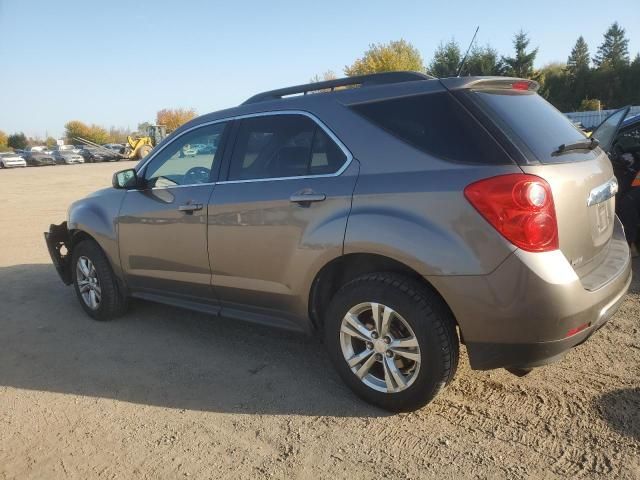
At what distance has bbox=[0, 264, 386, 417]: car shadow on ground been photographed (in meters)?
3.27

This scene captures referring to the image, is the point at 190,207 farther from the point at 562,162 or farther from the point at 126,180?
the point at 562,162

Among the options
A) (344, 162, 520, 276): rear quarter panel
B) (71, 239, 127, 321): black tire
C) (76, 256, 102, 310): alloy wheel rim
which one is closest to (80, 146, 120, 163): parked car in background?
(76, 256, 102, 310): alloy wheel rim

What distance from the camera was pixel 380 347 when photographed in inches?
116

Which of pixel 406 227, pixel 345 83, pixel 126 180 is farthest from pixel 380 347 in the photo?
pixel 126 180

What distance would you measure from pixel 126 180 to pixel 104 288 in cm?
100

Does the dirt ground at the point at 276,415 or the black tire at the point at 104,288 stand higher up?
the black tire at the point at 104,288

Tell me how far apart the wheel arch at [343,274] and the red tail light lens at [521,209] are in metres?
0.50

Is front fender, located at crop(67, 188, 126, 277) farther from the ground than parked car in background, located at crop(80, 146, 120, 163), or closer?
farther from the ground

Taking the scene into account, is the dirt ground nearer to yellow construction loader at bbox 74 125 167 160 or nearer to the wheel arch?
the wheel arch

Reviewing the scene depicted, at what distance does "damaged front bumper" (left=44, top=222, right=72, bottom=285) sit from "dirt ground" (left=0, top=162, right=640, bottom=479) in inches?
39.0

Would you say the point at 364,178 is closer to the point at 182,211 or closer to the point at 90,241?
the point at 182,211

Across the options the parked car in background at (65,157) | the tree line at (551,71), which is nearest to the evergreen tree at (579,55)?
the tree line at (551,71)

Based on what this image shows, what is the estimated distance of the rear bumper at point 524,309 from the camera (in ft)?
8.05

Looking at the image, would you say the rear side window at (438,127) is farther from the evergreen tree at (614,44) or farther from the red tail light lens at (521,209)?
the evergreen tree at (614,44)
